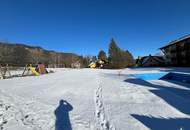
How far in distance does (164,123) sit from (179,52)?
44.5 meters

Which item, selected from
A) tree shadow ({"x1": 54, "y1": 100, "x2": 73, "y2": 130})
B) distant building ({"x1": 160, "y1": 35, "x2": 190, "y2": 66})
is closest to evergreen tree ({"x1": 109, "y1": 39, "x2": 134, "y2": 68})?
distant building ({"x1": 160, "y1": 35, "x2": 190, "y2": 66})

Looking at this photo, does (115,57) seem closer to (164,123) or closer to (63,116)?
(63,116)

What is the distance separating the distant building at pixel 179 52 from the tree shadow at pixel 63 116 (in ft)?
130

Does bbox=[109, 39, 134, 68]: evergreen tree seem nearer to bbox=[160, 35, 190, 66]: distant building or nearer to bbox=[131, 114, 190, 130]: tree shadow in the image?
bbox=[160, 35, 190, 66]: distant building

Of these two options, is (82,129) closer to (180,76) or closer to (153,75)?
(180,76)

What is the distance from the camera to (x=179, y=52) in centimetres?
4472

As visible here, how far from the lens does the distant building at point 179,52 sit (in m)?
41.3

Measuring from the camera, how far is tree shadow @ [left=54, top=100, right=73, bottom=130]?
15.2 ft

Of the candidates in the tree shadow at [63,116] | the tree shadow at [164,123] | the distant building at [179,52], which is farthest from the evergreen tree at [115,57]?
the tree shadow at [164,123]

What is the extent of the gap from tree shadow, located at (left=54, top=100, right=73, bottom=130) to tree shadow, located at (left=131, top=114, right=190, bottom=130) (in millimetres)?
2094

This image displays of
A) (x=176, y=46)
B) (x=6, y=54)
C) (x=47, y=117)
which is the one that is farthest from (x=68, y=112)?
(x=6, y=54)

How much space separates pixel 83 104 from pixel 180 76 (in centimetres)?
1255

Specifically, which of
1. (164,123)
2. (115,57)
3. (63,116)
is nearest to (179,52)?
A: (115,57)

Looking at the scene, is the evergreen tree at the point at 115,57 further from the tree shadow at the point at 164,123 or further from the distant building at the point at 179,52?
the tree shadow at the point at 164,123
